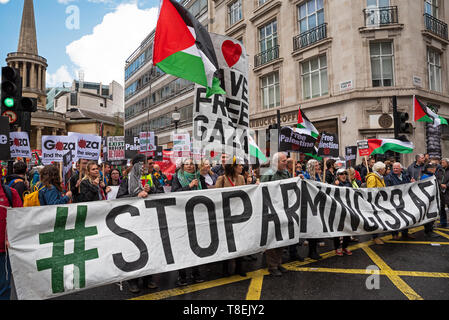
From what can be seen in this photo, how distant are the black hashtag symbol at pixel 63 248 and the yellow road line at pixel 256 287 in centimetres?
195

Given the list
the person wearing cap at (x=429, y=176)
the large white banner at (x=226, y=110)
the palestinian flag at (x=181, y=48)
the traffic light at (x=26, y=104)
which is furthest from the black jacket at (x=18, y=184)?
the person wearing cap at (x=429, y=176)

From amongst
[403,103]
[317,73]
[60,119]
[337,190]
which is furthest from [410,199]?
[60,119]

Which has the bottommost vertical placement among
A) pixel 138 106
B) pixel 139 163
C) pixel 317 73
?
pixel 139 163

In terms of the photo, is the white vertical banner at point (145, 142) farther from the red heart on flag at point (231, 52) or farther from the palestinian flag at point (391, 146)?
the palestinian flag at point (391, 146)

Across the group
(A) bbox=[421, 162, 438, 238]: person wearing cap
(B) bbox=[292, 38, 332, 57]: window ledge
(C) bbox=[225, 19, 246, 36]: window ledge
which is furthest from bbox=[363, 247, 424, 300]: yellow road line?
(C) bbox=[225, 19, 246, 36]: window ledge

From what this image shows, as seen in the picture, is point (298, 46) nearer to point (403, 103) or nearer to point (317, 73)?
point (317, 73)

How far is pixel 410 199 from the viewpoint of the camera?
6.27 m

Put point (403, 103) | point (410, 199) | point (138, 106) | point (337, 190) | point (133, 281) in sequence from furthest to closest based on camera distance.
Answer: point (138, 106)
point (403, 103)
point (410, 199)
point (337, 190)
point (133, 281)

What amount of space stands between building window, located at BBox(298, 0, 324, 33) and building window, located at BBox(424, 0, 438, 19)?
5.98 metres

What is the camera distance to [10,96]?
6.02 metres

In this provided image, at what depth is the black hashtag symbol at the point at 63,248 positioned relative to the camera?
10.1 ft

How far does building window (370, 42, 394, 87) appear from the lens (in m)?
15.6

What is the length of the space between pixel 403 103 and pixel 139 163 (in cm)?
1539

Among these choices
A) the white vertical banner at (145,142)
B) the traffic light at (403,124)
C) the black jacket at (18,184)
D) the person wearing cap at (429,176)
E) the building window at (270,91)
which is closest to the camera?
the black jacket at (18,184)
